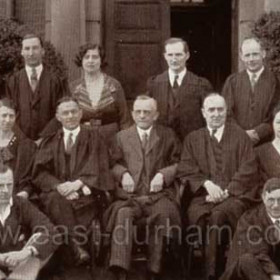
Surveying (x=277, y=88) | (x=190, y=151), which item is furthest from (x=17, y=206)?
(x=277, y=88)

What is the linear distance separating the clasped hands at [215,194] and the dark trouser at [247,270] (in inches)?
33.7

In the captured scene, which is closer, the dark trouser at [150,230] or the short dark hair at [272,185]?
the short dark hair at [272,185]

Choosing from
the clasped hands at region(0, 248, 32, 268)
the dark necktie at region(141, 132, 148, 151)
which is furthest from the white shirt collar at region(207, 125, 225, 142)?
Answer: the clasped hands at region(0, 248, 32, 268)

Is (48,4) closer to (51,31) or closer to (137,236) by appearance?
(51,31)

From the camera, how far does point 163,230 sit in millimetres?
8469

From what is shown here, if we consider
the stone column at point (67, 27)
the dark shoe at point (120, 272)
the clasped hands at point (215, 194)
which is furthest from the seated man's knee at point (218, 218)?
the stone column at point (67, 27)

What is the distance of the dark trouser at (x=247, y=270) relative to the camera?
7.66 metres

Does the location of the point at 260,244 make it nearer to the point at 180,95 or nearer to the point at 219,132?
the point at 219,132

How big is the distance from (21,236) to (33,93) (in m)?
1.92

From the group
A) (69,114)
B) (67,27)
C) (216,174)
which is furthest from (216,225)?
(67,27)

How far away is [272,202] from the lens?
7883mm

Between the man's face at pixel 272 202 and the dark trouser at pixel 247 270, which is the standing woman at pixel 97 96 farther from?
the dark trouser at pixel 247 270

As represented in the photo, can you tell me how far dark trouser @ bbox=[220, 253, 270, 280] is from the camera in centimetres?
766

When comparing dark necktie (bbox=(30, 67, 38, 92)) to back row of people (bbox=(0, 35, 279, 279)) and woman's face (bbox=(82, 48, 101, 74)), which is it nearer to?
back row of people (bbox=(0, 35, 279, 279))
